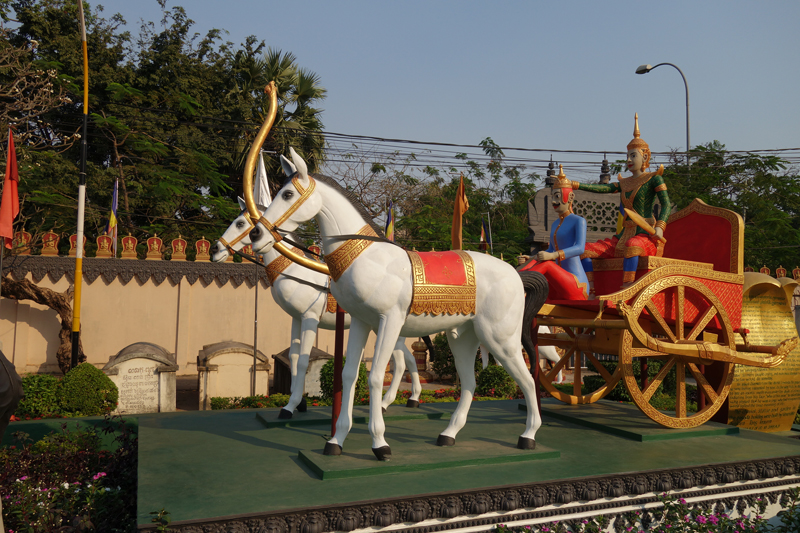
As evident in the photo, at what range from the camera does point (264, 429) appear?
230 inches

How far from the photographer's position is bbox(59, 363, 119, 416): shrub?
8258mm

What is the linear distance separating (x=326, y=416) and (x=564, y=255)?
305 centimetres

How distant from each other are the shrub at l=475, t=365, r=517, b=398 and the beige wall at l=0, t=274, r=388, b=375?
6.13 m

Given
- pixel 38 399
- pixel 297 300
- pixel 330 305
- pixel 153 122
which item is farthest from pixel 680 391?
pixel 153 122

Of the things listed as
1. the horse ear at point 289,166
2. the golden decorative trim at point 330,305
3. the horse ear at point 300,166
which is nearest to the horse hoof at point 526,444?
the horse ear at point 300,166

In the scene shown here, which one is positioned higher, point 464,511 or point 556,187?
point 556,187

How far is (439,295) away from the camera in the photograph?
15.1 ft

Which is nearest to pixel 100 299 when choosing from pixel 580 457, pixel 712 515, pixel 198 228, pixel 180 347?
pixel 180 347

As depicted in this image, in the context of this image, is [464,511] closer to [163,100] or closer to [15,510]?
[15,510]

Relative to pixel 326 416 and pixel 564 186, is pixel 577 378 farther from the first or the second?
pixel 326 416

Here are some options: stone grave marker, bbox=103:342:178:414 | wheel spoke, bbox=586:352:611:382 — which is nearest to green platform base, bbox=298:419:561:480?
wheel spoke, bbox=586:352:611:382

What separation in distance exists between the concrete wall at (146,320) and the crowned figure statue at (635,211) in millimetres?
10191

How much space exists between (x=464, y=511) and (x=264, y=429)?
2764 millimetres

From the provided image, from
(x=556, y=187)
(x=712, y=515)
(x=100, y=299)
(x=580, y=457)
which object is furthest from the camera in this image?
(x=100, y=299)
